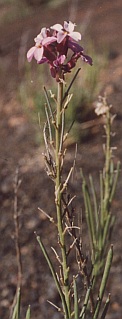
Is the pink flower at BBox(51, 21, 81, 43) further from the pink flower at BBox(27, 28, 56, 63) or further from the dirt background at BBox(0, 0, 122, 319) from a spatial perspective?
the dirt background at BBox(0, 0, 122, 319)

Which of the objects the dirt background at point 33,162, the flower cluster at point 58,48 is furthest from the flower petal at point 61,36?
the dirt background at point 33,162

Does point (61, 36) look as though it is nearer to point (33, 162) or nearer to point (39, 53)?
point (39, 53)

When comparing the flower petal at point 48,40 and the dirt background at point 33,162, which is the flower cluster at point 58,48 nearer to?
the flower petal at point 48,40

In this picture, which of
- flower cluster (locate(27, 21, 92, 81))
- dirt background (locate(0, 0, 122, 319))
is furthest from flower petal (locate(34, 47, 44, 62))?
dirt background (locate(0, 0, 122, 319))

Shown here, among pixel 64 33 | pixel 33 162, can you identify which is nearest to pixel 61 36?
pixel 64 33

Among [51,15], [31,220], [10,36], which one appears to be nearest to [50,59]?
[31,220]

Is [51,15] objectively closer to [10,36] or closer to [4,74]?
[10,36]
